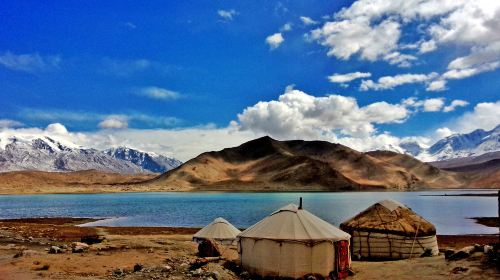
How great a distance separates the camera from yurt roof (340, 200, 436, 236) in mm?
24078

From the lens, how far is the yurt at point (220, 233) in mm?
26875

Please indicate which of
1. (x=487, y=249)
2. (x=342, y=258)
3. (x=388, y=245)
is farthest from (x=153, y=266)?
(x=487, y=249)

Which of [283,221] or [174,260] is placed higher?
[283,221]

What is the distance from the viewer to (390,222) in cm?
2434

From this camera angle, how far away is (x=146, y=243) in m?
29.8

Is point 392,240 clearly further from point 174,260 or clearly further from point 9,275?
point 9,275

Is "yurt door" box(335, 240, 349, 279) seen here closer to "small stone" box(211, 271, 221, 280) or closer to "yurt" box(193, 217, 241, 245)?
"small stone" box(211, 271, 221, 280)

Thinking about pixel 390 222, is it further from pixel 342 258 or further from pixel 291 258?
pixel 291 258

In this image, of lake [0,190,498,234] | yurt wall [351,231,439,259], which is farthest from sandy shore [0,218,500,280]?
lake [0,190,498,234]

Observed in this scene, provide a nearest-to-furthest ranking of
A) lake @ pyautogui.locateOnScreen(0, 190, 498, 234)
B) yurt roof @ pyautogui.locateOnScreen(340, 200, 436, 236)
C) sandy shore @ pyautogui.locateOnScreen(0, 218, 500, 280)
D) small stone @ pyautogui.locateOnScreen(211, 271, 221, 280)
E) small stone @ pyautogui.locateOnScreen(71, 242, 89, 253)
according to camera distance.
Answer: small stone @ pyautogui.locateOnScreen(211, 271, 221, 280)
sandy shore @ pyautogui.locateOnScreen(0, 218, 500, 280)
yurt roof @ pyautogui.locateOnScreen(340, 200, 436, 236)
small stone @ pyautogui.locateOnScreen(71, 242, 89, 253)
lake @ pyautogui.locateOnScreen(0, 190, 498, 234)

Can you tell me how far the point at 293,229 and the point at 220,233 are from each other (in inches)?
368

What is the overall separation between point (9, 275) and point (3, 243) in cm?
1257

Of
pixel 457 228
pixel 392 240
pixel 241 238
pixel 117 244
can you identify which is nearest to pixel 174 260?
pixel 241 238

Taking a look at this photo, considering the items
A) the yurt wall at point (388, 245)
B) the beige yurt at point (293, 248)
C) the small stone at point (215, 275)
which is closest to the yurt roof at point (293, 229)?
the beige yurt at point (293, 248)
